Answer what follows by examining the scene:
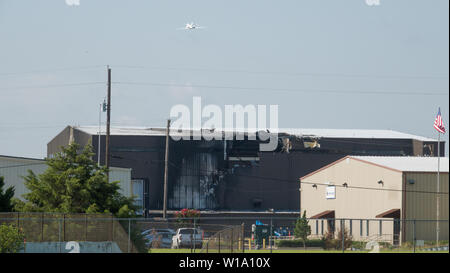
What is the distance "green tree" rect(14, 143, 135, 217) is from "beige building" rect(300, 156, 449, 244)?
41.7 ft

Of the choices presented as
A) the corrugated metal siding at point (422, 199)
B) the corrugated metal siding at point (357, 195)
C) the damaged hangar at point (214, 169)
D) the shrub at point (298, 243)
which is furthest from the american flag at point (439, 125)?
the damaged hangar at point (214, 169)

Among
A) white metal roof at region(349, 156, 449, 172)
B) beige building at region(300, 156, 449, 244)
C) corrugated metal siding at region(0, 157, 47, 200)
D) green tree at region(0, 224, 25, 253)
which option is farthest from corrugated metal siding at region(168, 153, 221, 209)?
green tree at region(0, 224, 25, 253)

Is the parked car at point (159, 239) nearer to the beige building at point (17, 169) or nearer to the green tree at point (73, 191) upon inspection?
the beige building at point (17, 169)

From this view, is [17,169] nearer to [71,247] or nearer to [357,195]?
Answer: [71,247]

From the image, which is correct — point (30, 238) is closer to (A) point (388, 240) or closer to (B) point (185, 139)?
(A) point (388, 240)

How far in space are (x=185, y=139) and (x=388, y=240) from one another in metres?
47.4

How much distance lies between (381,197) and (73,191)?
107 ft

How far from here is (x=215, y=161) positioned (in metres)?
98.6

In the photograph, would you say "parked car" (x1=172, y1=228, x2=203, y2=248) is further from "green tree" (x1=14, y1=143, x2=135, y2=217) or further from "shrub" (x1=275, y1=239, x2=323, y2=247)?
"green tree" (x1=14, y1=143, x2=135, y2=217)

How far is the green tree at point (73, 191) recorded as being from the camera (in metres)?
42.4

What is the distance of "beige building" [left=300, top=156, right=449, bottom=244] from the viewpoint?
184ft

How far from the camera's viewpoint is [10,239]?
38188mm

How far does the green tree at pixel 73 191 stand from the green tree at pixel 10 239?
408cm

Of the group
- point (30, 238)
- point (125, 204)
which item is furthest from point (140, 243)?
point (30, 238)
